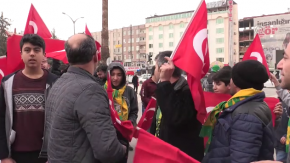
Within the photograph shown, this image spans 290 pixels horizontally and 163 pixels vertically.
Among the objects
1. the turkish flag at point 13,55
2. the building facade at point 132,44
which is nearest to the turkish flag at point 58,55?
the turkish flag at point 13,55

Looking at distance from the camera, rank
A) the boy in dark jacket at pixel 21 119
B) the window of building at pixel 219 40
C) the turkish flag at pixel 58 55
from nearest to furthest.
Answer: the boy in dark jacket at pixel 21 119
the turkish flag at pixel 58 55
the window of building at pixel 219 40

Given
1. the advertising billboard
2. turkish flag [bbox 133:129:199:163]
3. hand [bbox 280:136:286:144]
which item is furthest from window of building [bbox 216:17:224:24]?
turkish flag [bbox 133:129:199:163]

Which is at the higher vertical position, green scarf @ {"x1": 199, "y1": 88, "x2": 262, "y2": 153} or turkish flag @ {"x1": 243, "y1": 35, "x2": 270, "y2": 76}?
turkish flag @ {"x1": 243, "y1": 35, "x2": 270, "y2": 76}

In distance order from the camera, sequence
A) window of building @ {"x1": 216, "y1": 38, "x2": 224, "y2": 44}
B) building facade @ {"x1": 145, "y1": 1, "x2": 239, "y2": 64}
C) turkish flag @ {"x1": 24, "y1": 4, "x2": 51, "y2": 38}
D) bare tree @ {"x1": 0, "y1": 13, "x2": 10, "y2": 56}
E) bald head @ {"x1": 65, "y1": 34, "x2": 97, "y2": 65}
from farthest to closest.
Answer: window of building @ {"x1": 216, "y1": 38, "x2": 224, "y2": 44}, building facade @ {"x1": 145, "y1": 1, "x2": 239, "y2": 64}, bare tree @ {"x1": 0, "y1": 13, "x2": 10, "y2": 56}, turkish flag @ {"x1": 24, "y1": 4, "x2": 51, "y2": 38}, bald head @ {"x1": 65, "y1": 34, "x2": 97, "y2": 65}

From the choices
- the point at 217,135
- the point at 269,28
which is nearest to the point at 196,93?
the point at 217,135

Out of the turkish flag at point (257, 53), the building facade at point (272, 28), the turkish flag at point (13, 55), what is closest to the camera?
the turkish flag at point (13, 55)

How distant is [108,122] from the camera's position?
188 centimetres

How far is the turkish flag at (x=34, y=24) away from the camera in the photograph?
4.08 m

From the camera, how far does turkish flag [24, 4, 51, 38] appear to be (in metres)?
4.08

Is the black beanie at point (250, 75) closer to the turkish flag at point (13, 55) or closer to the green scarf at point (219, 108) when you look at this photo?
the green scarf at point (219, 108)

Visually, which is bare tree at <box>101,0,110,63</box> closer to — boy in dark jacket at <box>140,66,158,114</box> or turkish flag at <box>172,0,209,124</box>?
boy in dark jacket at <box>140,66,158,114</box>

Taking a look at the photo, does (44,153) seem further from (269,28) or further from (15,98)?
(269,28)

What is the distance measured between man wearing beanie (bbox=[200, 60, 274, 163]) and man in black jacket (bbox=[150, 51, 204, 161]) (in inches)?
11.4

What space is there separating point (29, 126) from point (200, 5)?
6.72 ft
